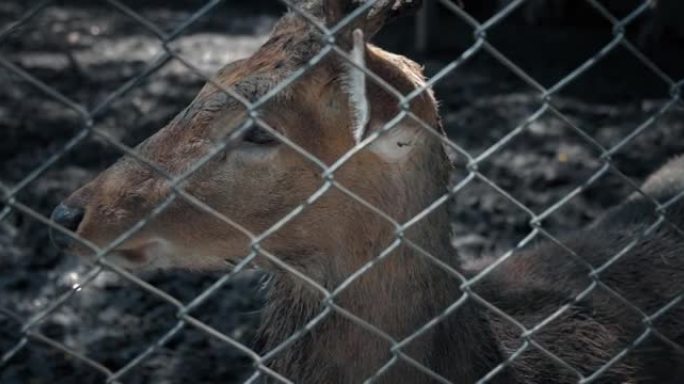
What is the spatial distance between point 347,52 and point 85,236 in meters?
→ 0.78

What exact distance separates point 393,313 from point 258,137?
0.61 m

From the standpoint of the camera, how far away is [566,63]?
7148 mm

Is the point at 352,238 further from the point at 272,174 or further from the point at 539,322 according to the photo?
the point at 539,322

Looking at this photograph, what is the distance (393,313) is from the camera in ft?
9.20

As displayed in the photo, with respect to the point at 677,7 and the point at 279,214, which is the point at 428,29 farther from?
the point at 279,214

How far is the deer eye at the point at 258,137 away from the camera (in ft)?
8.39

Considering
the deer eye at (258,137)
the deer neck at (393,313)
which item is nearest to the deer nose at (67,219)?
the deer eye at (258,137)

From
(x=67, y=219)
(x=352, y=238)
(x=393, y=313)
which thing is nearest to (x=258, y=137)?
(x=352, y=238)

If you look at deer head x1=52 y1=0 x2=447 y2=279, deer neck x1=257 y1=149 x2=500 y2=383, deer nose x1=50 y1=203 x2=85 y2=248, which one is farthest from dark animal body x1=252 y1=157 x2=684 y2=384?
deer nose x1=50 y1=203 x2=85 y2=248

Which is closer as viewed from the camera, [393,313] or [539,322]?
[393,313]

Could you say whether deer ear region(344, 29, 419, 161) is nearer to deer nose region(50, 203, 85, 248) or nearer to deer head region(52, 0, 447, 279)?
deer head region(52, 0, 447, 279)

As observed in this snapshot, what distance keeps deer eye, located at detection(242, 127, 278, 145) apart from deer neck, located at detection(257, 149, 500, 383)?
34 centimetres

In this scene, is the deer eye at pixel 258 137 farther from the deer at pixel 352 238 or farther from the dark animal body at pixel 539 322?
the dark animal body at pixel 539 322

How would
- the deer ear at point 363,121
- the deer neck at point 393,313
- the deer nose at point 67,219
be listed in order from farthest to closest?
the deer neck at point 393,313 < the deer nose at point 67,219 < the deer ear at point 363,121
